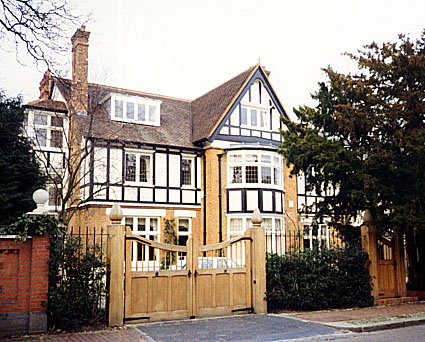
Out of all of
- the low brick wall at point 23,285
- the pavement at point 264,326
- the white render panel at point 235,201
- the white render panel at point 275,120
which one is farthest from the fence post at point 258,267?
the white render panel at point 275,120

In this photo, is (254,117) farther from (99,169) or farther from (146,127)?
(99,169)

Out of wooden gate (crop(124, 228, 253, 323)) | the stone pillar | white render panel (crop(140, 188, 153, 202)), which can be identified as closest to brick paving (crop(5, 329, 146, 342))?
wooden gate (crop(124, 228, 253, 323))

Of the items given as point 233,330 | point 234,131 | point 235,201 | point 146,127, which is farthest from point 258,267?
point 146,127

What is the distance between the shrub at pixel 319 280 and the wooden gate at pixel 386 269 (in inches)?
29.4

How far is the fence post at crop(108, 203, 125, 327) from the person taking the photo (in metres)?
10.2

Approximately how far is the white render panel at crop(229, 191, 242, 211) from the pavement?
38.0ft

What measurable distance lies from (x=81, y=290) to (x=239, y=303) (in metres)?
3.99

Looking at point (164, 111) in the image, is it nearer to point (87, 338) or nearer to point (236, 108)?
point (236, 108)

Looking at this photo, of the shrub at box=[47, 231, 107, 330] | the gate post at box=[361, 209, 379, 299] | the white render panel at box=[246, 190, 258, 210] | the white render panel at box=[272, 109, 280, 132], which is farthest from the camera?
the white render panel at box=[272, 109, 280, 132]

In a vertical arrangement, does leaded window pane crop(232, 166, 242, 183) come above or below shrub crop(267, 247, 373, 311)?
above

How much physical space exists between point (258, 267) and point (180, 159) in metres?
13.3

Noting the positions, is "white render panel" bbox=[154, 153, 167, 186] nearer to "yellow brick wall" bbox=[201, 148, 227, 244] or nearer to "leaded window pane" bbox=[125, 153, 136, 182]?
"leaded window pane" bbox=[125, 153, 136, 182]

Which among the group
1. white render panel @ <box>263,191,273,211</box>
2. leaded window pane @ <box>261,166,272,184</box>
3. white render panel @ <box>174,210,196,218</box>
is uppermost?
leaded window pane @ <box>261,166,272,184</box>

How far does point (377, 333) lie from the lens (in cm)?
1019
